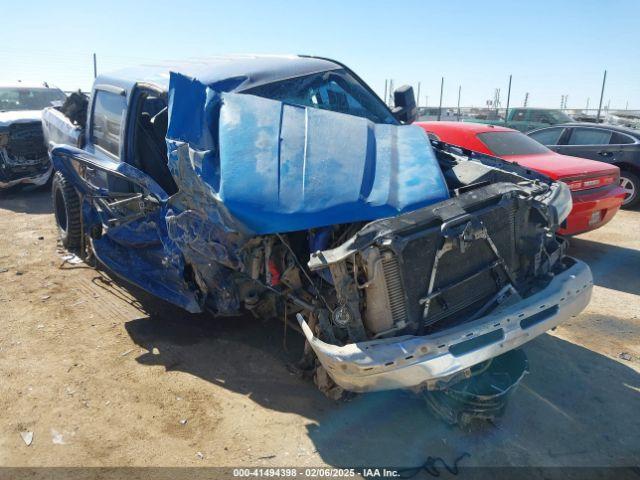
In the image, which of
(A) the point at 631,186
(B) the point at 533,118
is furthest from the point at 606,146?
(B) the point at 533,118

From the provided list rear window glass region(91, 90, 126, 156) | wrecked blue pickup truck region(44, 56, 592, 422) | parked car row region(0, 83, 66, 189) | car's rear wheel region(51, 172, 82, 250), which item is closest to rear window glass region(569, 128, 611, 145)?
wrecked blue pickup truck region(44, 56, 592, 422)

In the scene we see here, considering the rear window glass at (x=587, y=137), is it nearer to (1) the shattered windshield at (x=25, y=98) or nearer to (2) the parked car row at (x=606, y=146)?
(2) the parked car row at (x=606, y=146)

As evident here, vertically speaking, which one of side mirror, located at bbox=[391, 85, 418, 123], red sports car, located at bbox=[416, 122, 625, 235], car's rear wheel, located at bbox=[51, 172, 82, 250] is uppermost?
side mirror, located at bbox=[391, 85, 418, 123]

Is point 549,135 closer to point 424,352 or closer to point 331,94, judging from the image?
point 331,94

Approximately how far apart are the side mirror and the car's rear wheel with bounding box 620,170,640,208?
572 cm

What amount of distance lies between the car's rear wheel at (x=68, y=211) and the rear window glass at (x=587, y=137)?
780cm

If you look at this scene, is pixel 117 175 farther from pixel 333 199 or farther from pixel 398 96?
pixel 398 96

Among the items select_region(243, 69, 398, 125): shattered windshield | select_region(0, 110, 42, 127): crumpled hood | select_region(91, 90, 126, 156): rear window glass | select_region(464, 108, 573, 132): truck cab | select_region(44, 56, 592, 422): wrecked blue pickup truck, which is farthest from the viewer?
select_region(464, 108, 573, 132): truck cab

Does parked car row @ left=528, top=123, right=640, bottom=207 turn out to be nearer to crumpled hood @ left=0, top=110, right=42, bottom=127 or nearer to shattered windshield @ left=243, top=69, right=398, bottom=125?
shattered windshield @ left=243, top=69, right=398, bottom=125

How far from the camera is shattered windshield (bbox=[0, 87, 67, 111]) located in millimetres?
9492

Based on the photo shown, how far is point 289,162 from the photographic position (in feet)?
9.73

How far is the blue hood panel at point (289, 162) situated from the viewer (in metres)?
2.74

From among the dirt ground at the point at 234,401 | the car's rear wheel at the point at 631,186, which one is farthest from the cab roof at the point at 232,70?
the car's rear wheel at the point at 631,186

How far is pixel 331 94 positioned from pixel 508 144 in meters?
3.04
